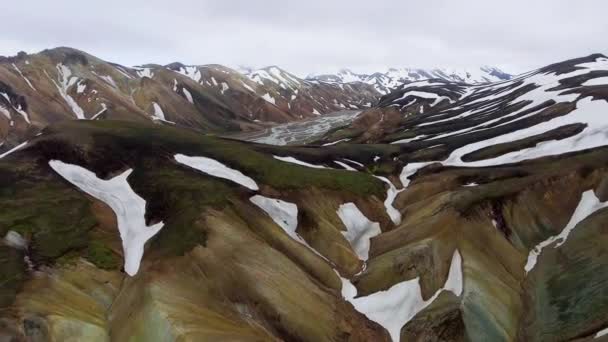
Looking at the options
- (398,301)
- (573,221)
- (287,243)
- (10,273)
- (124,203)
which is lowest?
(398,301)

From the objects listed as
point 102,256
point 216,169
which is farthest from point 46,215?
point 216,169

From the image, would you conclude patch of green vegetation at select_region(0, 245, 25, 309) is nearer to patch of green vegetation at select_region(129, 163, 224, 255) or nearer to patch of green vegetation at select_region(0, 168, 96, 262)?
patch of green vegetation at select_region(0, 168, 96, 262)

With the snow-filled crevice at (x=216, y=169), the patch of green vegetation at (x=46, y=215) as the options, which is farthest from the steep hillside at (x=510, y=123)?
the patch of green vegetation at (x=46, y=215)

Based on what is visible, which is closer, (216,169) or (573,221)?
(573,221)

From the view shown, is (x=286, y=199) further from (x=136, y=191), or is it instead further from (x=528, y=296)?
(x=528, y=296)

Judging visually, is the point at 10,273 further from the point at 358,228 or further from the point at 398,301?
the point at 358,228

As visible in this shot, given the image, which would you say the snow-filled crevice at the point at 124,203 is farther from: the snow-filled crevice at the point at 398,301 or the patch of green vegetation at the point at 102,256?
the snow-filled crevice at the point at 398,301

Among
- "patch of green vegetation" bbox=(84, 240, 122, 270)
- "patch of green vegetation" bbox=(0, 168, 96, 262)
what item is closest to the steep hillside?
"patch of green vegetation" bbox=(84, 240, 122, 270)
